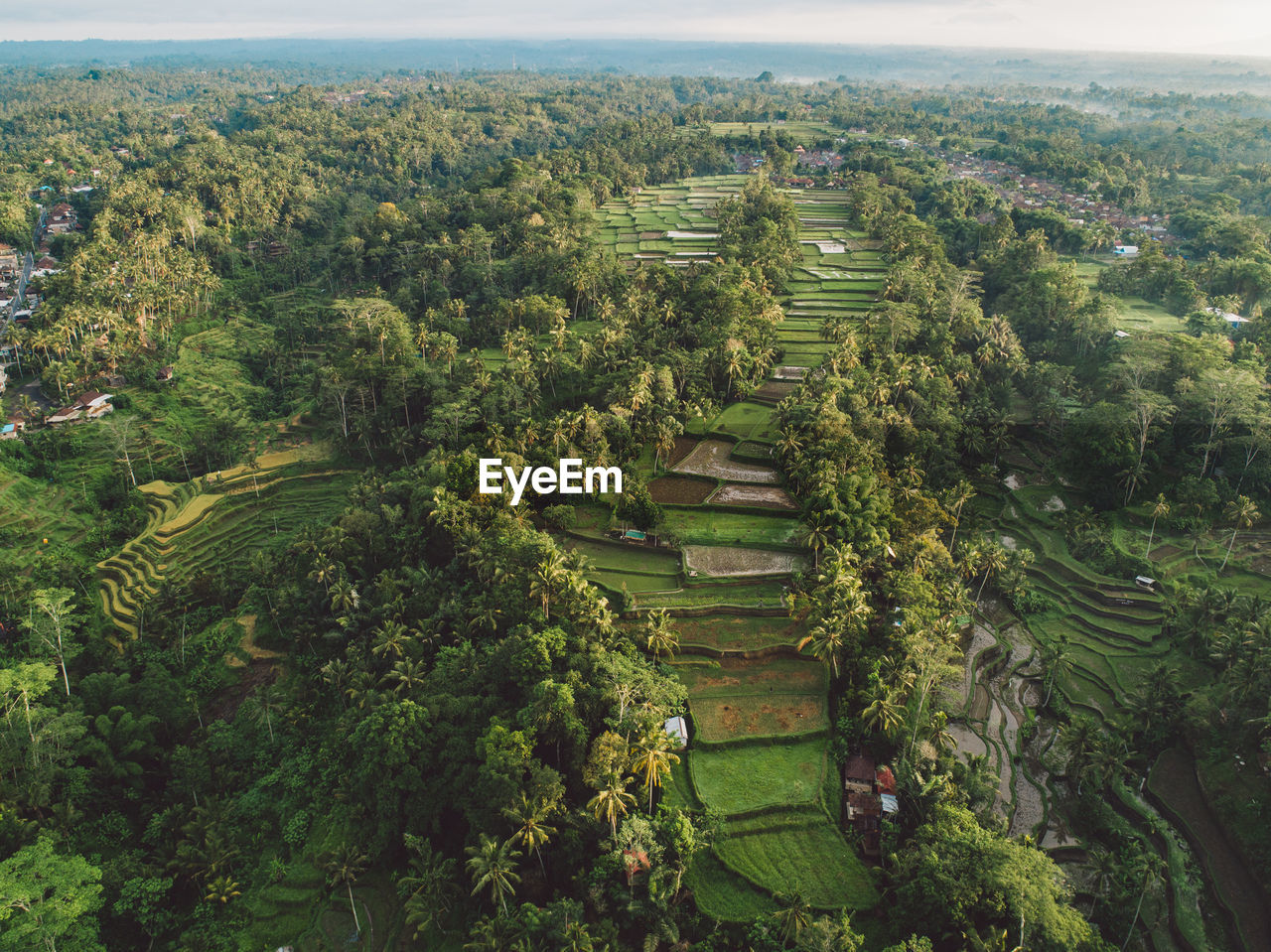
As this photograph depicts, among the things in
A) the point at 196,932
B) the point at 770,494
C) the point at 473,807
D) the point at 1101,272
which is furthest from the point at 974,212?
the point at 196,932

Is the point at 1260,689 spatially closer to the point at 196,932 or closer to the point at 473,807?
the point at 473,807

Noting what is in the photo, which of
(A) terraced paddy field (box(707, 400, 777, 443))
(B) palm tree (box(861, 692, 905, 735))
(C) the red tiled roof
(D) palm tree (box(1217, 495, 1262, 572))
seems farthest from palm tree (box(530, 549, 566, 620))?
(D) palm tree (box(1217, 495, 1262, 572))

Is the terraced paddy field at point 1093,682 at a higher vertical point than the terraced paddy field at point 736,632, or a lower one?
lower

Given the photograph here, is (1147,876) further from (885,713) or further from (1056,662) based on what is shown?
(1056,662)

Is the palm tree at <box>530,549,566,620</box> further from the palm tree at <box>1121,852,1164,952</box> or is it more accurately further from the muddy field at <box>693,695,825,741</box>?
the palm tree at <box>1121,852,1164,952</box>

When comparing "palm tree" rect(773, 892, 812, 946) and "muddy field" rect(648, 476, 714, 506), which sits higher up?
"muddy field" rect(648, 476, 714, 506)

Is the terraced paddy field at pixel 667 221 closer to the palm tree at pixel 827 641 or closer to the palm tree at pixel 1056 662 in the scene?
the palm tree at pixel 827 641

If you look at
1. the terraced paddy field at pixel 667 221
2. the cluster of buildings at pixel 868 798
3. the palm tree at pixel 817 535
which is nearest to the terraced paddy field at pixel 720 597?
the palm tree at pixel 817 535

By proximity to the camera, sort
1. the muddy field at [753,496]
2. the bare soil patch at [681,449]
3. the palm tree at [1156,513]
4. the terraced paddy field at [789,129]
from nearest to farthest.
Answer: the palm tree at [1156,513]
the muddy field at [753,496]
the bare soil patch at [681,449]
the terraced paddy field at [789,129]
